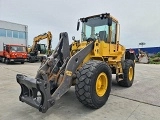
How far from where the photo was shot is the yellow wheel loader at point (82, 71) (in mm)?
3791

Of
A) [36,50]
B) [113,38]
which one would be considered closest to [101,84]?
[113,38]

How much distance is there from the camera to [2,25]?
30.5 meters

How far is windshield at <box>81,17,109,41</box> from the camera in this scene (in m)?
5.71

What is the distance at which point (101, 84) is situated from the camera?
4586 millimetres

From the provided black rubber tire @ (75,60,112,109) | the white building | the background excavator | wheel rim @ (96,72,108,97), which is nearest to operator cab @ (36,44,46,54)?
the background excavator

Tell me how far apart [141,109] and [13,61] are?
54.7 feet

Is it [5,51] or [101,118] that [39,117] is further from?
[5,51]

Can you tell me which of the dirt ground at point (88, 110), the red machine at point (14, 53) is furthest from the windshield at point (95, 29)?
the red machine at point (14, 53)

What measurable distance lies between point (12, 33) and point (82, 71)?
101 feet

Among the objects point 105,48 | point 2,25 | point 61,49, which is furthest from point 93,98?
point 2,25

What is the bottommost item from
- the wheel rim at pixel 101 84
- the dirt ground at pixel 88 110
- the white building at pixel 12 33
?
the dirt ground at pixel 88 110

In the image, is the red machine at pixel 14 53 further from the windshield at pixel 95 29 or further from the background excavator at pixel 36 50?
the windshield at pixel 95 29

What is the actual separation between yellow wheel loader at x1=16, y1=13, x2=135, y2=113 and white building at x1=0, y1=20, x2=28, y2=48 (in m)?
27.8

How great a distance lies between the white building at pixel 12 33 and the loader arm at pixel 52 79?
28.3 meters
